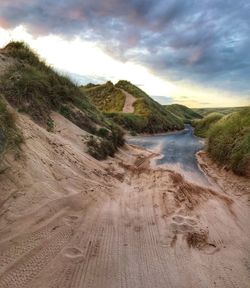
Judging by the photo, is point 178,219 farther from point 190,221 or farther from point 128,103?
point 128,103

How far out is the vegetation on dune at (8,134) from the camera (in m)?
5.92

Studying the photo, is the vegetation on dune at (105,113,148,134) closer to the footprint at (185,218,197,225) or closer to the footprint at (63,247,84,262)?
the footprint at (185,218,197,225)

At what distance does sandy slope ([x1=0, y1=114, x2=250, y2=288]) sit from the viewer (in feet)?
12.4

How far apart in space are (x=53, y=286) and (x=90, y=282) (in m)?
0.41

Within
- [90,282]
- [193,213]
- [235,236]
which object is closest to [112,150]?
[193,213]

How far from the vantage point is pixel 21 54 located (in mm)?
12133

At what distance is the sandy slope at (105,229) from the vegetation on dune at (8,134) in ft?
0.82

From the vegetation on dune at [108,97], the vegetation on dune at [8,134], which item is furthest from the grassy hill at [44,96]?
the vegetation on dune at [108,97]

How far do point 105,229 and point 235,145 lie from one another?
7.90 metres

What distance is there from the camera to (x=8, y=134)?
20.8 ft

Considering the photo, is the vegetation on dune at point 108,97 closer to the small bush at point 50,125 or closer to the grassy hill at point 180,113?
the grassy hill at point 180,113

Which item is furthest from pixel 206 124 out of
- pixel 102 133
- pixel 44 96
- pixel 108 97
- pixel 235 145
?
pixel 44 96

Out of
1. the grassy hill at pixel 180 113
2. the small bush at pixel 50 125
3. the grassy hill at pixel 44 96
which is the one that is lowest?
the grassy hill at pixel 180 113

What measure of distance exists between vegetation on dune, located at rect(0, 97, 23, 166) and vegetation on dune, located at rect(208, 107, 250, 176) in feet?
22.0
